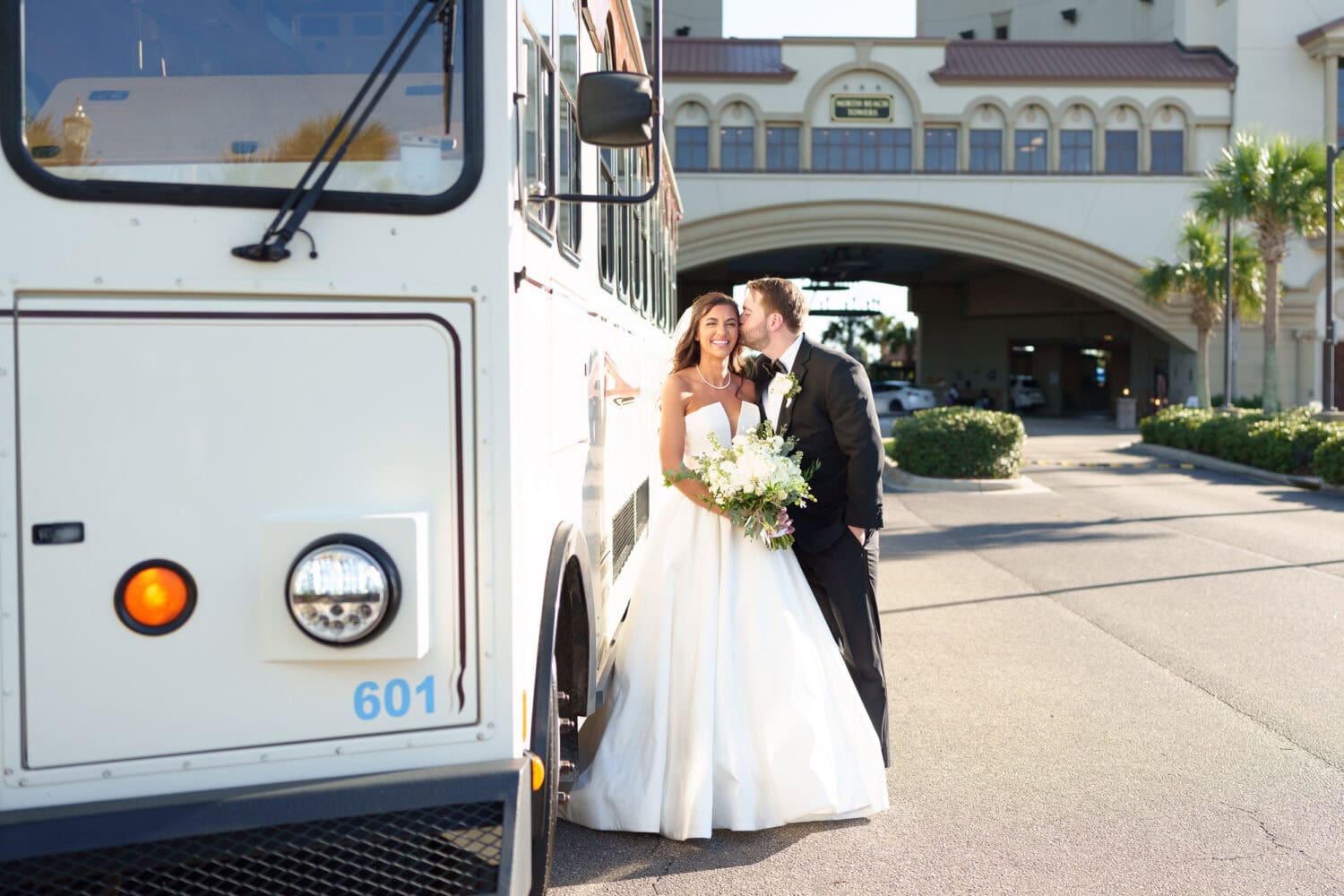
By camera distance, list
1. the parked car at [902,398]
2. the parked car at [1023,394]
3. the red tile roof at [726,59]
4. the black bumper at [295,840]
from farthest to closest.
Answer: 1. the parked car at [1023,394]
2. the parked car at [902,398]
3. the red tile roof at [726,59]
4. the black bumper at [295,840]

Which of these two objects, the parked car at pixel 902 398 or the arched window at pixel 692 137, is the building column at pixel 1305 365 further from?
the arched window at pixel 692 137

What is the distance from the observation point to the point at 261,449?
9.11 ft

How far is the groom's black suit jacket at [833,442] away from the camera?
4848mm

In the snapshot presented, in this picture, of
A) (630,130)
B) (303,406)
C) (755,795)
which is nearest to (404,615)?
(303,406)

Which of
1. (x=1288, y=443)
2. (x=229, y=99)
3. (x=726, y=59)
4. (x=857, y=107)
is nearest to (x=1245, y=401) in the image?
(x=857, y=107)

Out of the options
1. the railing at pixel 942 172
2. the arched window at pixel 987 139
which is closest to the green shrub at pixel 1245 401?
the railing at pixel 942 172

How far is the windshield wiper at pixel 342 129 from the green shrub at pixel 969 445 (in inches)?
A: 647

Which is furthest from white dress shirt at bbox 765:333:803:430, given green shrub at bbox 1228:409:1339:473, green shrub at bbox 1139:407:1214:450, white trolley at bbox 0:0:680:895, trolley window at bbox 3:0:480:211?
green shrub at bbox 1139:407:1214:450

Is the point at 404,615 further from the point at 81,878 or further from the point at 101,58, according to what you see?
the point at 101,58

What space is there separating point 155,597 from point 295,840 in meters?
0.60

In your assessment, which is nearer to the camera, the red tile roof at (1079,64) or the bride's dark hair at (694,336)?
the bride's dark hair at (694,336)

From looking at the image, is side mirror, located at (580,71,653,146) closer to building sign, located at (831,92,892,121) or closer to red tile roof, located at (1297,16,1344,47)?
building sign, located at (831,92,892,121)

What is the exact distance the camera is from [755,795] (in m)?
4.52

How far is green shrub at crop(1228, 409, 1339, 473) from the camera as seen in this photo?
19547 mm
